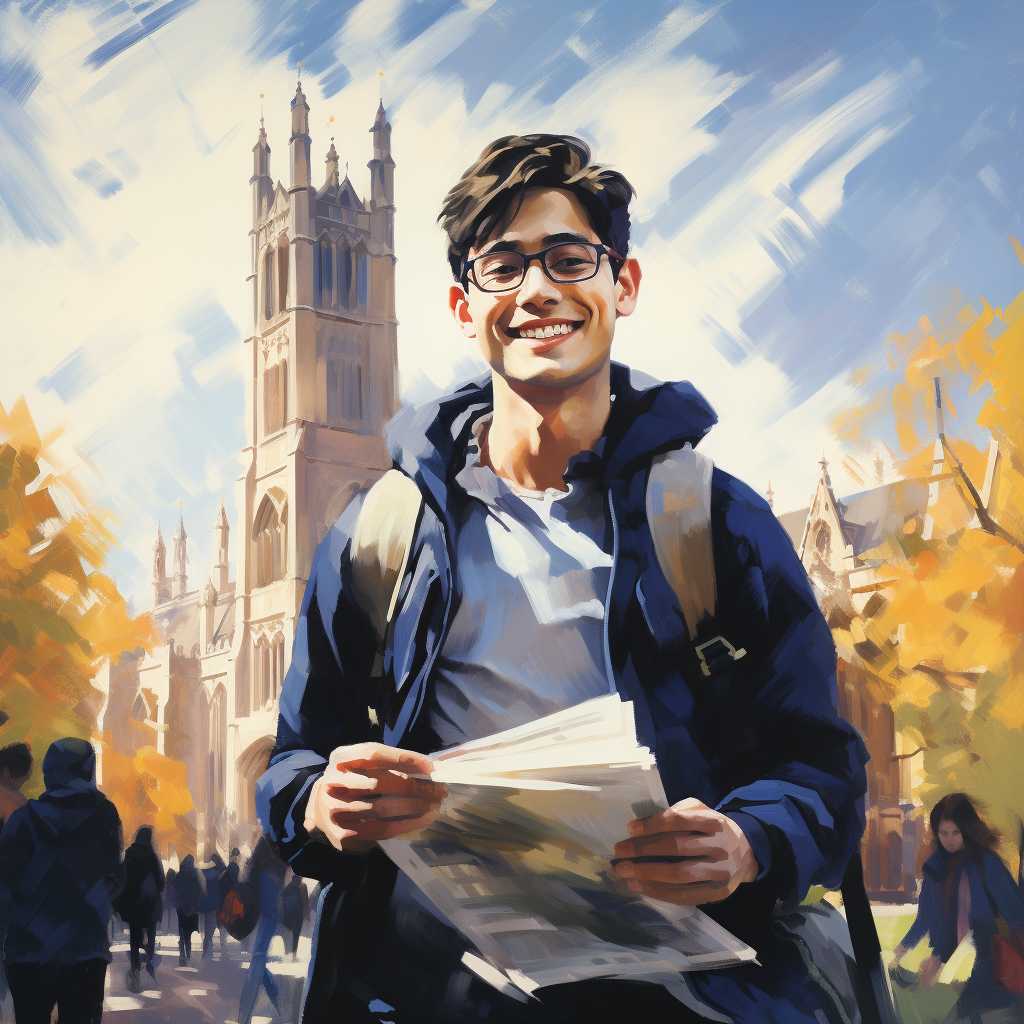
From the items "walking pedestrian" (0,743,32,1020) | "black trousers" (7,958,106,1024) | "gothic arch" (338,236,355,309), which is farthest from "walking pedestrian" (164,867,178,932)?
"gothic arch" (338,236,355,309)

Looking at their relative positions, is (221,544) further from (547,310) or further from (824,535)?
(547,310)

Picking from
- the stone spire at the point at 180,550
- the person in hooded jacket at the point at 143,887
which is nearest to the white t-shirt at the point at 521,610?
the stone spire at the point at 180,550

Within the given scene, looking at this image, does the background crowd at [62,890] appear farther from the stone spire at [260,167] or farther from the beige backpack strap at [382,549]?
the stone spire at [260,167]

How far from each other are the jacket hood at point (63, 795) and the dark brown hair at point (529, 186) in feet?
7.13

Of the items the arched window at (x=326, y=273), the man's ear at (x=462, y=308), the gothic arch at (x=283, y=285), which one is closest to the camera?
the man's ear at (x=462, y=308)

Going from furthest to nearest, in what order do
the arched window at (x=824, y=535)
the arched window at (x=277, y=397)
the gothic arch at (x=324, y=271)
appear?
the gothic arch at (x=324, y=271), the arched window at (x=277, y=397), the arched window at (x=824, y=535)

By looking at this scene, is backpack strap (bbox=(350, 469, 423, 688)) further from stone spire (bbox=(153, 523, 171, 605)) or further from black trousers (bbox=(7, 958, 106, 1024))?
stone spire (bbox=(153, 523, 171, 605))

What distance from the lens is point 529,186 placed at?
1.63 meters

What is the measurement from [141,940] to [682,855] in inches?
166

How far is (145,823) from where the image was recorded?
558cm

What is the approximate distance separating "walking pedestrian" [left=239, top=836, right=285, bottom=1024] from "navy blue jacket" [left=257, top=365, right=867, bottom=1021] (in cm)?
357

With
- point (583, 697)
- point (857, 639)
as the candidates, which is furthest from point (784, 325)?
point (583, 697)

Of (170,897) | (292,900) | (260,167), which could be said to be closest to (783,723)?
(260,167)

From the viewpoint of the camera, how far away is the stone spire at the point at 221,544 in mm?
6445
